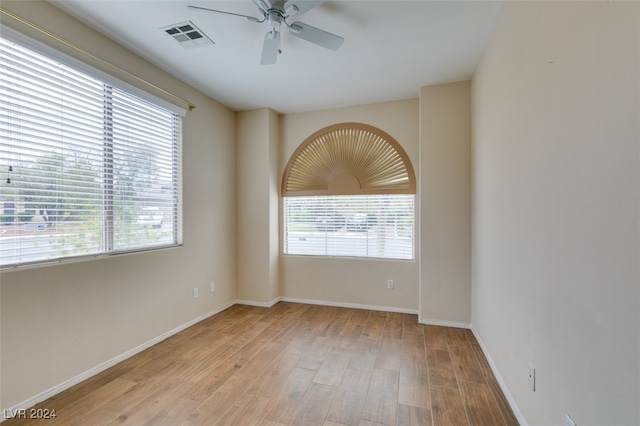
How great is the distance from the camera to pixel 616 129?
2.96 feet

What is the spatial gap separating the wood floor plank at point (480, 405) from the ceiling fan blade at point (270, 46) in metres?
2.86

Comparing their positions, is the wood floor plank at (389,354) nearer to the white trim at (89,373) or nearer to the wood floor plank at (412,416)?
the wood floor plank at (412,416)

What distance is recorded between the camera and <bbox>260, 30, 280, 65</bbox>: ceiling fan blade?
196 centimetres

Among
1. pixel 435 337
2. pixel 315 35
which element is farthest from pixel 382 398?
pixel 315 35

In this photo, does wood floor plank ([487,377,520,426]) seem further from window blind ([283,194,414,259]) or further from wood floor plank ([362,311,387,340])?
window blind ([283,194,414,259])

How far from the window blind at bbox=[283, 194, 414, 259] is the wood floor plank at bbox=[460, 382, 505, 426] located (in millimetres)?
1726

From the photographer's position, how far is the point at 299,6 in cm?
171

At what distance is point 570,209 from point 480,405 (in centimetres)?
146

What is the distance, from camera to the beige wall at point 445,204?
3072mm

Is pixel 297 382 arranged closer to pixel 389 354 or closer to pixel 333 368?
pixel 333 368

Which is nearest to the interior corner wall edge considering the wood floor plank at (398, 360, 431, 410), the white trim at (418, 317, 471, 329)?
the white trim at (418, 317, 471, 329)

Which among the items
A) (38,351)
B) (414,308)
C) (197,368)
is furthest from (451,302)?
(38,351)

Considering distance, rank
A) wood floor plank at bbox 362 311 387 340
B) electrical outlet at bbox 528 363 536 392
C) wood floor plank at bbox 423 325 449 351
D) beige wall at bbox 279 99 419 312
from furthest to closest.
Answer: beige wall at bbox 279 99 419 312, wood floor plank at bbox 362 311 387 340, wood floor plank at bbox 423 325 449 351, electrical outlet at bbox 528 363 536 392

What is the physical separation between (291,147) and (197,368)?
9.68 ft
